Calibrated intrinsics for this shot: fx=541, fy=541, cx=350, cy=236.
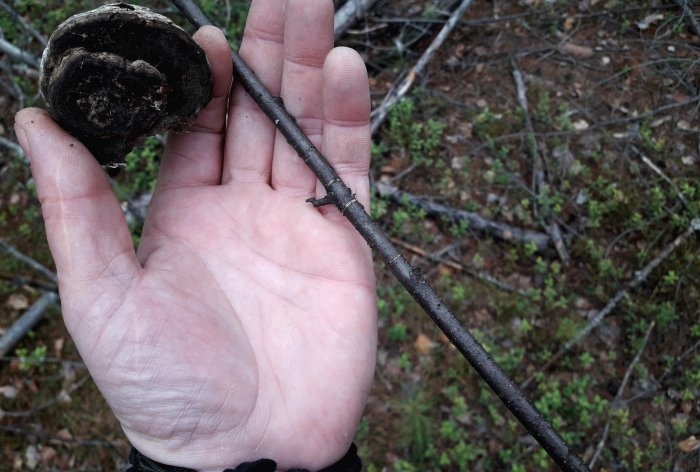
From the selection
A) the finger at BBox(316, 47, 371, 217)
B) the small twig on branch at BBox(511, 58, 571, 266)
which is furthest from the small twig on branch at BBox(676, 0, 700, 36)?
the finger at BBox(316, 47, 371, 217)

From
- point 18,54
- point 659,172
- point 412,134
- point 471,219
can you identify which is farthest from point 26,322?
point 659,172

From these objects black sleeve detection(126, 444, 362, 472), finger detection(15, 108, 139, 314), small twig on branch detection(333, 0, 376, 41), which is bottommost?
black sleeve detection(126, 444, 362, 472)

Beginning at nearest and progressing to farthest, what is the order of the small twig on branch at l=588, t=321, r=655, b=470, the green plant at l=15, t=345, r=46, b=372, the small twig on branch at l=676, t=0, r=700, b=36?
the small twig on branch at l=588, t=321, r=655, b=470, the green plant at l=15, t=345, r=46, b=372, the small twig on branch at l=676, t=0, r=700, b=36

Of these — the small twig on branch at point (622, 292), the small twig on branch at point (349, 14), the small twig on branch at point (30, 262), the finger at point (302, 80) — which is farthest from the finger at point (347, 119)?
the small twig on branch at point (30, 262)

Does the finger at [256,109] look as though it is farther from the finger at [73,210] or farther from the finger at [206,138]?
the finger at [73,210]

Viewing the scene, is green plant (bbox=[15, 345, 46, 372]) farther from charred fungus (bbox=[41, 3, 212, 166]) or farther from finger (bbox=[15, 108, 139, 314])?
charred fungus (bbox=[41, 3, 212, 166])

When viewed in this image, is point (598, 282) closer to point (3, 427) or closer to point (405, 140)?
point (405, 140)
